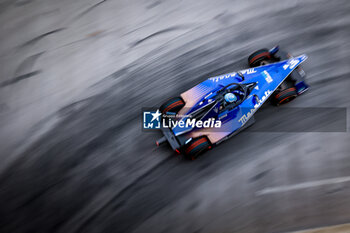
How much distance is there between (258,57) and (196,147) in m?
2.75

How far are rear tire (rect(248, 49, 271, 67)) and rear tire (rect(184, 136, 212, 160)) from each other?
2350mm

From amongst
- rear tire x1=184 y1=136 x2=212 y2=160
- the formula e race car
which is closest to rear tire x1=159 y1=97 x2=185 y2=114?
the formula e race car

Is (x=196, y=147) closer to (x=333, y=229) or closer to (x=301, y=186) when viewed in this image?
(x=301, y=186)

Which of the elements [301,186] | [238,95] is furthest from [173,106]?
[301,186]

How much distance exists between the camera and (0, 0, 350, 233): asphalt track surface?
20.4 feet

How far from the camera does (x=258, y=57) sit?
22.3ft

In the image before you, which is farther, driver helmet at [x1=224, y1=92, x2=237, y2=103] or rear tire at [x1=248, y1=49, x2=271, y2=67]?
rear tire at [x1=248, y1=49, x2=271, y2=67]

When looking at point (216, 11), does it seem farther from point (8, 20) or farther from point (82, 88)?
point (8, 20)

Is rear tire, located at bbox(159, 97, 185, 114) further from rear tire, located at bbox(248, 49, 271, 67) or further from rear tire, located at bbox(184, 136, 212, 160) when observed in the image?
rear tire, located at bbox(248, 49, 271, 67)

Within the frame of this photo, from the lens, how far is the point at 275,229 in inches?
242

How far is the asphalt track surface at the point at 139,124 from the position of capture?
244 inches

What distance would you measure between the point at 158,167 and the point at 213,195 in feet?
4.57

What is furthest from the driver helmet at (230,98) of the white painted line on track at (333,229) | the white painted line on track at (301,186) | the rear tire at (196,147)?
the white painted line on track at (333,229)

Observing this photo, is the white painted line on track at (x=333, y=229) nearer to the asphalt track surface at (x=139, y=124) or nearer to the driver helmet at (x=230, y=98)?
the asphalt track surface at (x=139, y=124)
